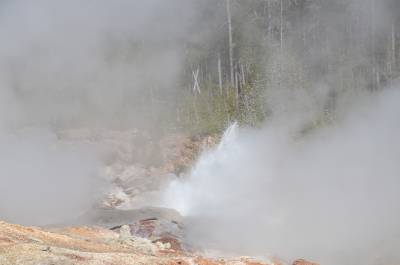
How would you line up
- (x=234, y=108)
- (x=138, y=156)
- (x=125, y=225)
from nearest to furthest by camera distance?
(x=125, y=225) → (x=138, y=156) → (x=234, y=108)

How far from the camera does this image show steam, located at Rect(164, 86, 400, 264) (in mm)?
36469

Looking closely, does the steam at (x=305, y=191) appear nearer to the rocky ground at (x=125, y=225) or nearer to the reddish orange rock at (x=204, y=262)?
the rocky ground at (x=125, y=225)

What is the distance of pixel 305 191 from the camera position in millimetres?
51875

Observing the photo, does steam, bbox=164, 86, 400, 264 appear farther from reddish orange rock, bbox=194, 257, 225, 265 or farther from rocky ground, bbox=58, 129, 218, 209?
reddish orange rock, bbox=194, 257, 225, 265

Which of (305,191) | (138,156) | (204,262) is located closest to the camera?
(204,262)

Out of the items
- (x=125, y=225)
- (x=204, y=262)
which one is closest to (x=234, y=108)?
(x=125, y=225)

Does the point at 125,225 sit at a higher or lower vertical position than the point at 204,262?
higher

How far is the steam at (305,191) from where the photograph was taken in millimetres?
36469

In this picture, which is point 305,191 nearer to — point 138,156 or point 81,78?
point 138,156

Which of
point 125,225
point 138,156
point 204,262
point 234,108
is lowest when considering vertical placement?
point 204,262

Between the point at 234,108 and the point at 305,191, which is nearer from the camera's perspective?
the point at 305,191

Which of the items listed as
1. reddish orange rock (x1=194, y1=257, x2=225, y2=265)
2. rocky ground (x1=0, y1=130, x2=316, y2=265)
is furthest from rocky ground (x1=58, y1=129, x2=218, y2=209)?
reddish orange rock (x1=194, y1=257, x2=225, y2=265)

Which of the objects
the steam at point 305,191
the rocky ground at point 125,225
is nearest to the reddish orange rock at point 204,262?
the rocky ground at point 125,225

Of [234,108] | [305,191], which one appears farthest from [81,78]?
[305,191]
